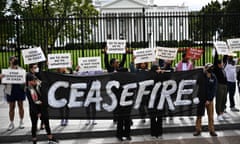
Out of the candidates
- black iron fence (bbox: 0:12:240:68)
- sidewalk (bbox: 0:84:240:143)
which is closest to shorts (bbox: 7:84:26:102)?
sidewalk (bbox: 0:84:240:143)

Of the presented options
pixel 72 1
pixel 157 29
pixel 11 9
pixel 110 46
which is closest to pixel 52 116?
pixel 110 46

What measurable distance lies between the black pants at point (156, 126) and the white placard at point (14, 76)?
3003mm

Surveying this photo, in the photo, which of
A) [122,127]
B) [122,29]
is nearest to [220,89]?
[122,127]

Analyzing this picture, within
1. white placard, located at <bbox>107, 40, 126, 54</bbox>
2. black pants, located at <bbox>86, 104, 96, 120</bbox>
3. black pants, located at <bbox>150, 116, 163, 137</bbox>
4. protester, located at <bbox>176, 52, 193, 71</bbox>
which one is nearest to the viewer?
black pants, located at <bbox>150, 116, 163, 137</bbox>

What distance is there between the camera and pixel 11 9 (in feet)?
70.9

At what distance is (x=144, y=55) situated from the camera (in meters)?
8.88

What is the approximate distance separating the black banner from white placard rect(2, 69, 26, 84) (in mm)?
436

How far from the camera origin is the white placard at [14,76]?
333 inches

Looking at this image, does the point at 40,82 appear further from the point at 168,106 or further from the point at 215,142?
the point at 215,142

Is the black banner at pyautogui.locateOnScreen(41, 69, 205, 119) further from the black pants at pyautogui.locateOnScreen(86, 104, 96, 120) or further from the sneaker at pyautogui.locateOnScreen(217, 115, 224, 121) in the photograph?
the sneaker at pyautogui.locateOnScreen(217, 115, 224, 121)

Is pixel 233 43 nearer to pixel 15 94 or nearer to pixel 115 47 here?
pixel 115 47

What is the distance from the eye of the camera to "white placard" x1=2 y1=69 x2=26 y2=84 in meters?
8.47

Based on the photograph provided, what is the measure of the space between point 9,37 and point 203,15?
7.42m

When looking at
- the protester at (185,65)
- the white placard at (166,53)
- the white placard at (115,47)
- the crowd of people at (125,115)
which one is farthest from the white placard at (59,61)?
the protester at (185,65)
